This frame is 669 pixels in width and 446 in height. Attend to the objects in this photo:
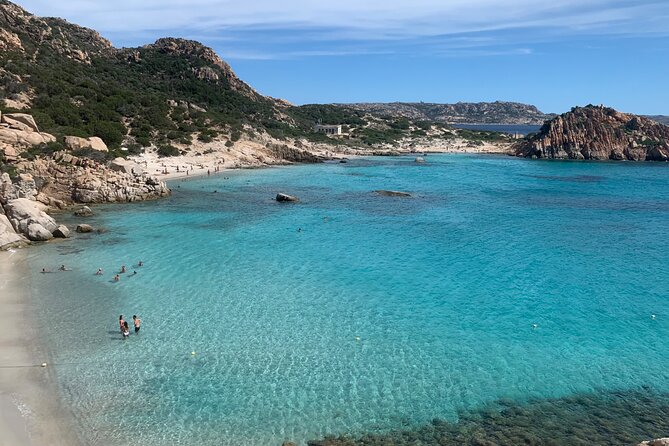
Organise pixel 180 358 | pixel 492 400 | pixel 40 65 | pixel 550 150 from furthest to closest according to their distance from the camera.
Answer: pixel 550 150 < pixel 40 65 < pixel 180 358 < pixel 492 400

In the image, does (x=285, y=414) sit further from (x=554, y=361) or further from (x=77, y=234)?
(x=77, y=234)

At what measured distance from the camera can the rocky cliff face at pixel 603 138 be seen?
100 metres

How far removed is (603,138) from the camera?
10175 cm

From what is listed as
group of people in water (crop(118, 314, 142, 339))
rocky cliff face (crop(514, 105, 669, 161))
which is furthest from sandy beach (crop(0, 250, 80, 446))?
rocky cliff face (crop(514, 105, 669, 161))

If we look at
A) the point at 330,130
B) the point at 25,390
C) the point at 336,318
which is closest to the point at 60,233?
the point at 25,390

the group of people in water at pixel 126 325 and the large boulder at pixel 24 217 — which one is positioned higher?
the large boulder at pixel 24 217

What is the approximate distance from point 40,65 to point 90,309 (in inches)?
2499

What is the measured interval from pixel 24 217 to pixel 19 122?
64.3 feet

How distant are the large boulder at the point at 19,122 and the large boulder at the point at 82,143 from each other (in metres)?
2.90

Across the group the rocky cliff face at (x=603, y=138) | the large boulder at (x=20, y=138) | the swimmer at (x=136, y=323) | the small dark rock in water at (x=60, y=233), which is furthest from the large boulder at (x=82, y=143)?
the rocky cliff face at (x=603, y=138)

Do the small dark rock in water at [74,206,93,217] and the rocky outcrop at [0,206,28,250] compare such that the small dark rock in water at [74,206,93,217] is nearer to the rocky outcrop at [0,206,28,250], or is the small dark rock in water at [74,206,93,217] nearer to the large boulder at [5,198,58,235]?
the large boulder at [5,198,58,235]

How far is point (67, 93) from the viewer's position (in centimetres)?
6544

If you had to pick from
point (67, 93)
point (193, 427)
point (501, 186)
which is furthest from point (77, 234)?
point (501, 186)

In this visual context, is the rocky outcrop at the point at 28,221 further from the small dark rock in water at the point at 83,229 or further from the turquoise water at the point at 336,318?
the turquoise water at the point at 336,318
